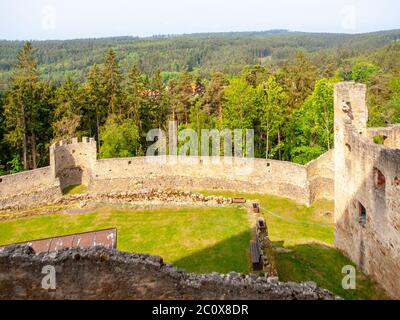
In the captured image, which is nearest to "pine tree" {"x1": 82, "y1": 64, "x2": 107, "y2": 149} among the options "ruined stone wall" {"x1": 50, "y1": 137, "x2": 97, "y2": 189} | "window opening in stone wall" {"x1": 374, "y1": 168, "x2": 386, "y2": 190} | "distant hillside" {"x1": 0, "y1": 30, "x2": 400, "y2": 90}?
"ruined stone wall" {"x1": 50, "y1": 137, "x2": 97, "y2": 189}

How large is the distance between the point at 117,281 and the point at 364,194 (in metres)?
9.88

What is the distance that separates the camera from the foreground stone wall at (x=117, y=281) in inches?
374

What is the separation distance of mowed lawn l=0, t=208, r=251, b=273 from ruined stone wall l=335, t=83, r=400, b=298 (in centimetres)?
442

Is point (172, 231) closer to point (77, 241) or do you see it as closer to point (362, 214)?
point (77, 241)

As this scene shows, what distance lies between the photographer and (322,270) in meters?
16.6

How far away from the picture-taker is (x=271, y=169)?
87.8ft

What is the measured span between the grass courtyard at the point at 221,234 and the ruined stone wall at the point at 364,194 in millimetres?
878

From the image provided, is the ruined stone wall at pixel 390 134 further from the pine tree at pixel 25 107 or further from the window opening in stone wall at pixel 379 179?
the pine tree at pixel 25 107

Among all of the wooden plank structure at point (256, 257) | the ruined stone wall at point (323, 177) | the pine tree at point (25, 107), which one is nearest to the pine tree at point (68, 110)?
the pine tree at point (25, 107)

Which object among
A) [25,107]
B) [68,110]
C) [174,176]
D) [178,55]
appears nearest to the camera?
[174,176]

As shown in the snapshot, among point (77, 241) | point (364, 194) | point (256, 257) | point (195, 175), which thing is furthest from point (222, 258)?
point (195, 175)

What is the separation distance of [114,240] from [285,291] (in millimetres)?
9674
